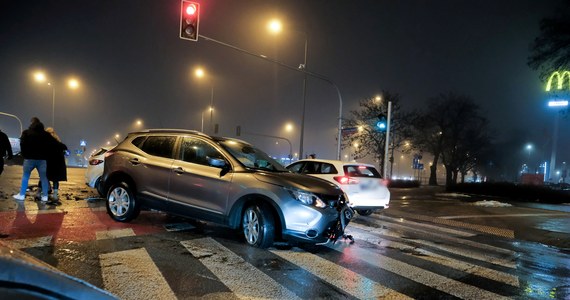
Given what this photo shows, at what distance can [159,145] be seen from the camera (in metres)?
7.40

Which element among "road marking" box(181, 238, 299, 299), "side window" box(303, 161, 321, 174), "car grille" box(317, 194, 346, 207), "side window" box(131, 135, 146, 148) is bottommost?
"road marking" box(181, 238, 299, 299)

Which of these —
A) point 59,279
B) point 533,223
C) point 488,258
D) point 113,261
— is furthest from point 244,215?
point 533,223

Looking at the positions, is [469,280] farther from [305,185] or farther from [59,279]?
[59,279]

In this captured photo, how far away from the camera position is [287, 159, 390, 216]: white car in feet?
34.6

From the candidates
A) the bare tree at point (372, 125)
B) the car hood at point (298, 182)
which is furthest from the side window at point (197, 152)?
the bare tree at point (372, 125)

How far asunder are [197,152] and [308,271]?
3.02 metres

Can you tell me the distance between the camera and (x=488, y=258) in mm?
6746

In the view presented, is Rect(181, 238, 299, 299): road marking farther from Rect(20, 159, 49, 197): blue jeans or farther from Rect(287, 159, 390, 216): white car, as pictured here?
Rect(20, 159, 49, 197): blue jeans

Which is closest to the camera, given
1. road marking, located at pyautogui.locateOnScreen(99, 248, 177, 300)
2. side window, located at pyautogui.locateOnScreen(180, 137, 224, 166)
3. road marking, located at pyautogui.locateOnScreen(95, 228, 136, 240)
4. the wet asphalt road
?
road marking, located at pyautogui.locateOnScreen(99, 248, 177, 300)

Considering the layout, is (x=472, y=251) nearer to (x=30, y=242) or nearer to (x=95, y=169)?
(x=30, y=242)

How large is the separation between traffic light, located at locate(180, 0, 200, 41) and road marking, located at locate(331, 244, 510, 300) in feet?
30.1

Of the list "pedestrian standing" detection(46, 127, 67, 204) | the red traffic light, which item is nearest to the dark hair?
"pedestrian standing" detection(46, 127, 67, 204)

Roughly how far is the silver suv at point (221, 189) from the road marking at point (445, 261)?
138 cm

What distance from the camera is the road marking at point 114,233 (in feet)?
20.3
